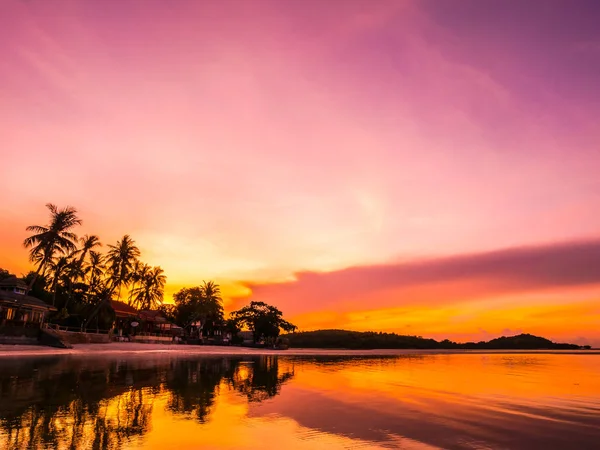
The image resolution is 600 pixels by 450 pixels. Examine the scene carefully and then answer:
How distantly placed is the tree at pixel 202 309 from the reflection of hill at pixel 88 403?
75201 mm

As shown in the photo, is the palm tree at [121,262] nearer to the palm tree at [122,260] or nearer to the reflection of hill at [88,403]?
the palm tree at [122,260]

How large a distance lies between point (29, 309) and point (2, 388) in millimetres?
51004

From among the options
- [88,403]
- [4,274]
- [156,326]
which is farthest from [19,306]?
[88,403]

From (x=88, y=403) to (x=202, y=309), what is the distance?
290 ft

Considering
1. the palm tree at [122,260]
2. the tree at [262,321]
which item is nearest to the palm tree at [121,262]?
the palm tree at [122,260]

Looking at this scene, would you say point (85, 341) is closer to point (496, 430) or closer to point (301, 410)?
point (301, 410)

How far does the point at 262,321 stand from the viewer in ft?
366

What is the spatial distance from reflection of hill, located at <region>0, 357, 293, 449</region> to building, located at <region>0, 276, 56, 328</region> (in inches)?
1393

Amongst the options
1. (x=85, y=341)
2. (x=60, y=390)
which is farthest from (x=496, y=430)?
(x=85, y=341)

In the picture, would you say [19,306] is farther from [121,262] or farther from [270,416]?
[270,416]

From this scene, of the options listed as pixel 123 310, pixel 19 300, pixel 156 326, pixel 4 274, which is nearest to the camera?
pixel 19 300

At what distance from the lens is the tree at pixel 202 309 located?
4109 inches

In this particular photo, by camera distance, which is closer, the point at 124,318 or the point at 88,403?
the point at 88,403

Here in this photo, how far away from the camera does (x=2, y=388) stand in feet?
65.7
